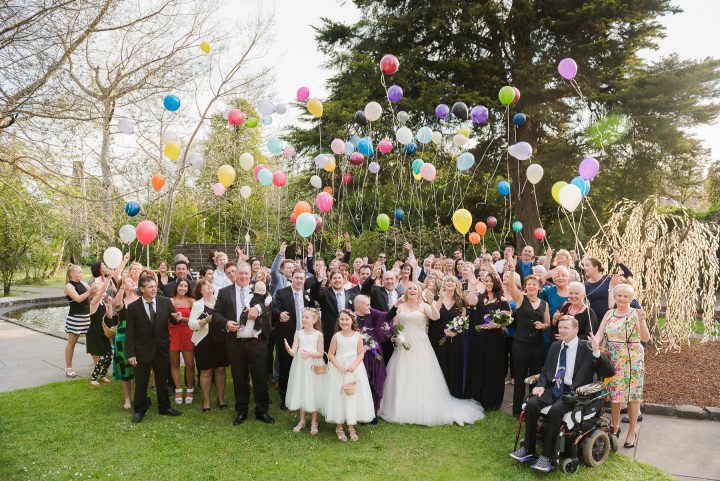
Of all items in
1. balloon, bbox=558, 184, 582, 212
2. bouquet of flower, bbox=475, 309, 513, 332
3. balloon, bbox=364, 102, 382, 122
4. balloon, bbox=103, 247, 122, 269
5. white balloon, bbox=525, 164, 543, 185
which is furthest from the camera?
balloon, bbox=364, 102, 382, 122

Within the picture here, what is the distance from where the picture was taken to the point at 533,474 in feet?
14.7

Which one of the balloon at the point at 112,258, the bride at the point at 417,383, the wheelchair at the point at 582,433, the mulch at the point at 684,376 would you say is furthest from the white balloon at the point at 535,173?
the balloon at the point at 112,258

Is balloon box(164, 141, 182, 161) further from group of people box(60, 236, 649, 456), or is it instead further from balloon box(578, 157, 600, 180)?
balloon box(578, 157, 600, 180)

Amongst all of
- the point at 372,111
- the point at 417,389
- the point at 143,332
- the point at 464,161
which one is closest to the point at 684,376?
the point at 417,389

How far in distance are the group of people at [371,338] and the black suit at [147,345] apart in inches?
0.5

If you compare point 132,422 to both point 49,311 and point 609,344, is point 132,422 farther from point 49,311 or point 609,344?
point 49,311

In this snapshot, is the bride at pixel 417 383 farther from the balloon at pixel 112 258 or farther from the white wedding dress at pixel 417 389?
the balloon at pixel 112 258

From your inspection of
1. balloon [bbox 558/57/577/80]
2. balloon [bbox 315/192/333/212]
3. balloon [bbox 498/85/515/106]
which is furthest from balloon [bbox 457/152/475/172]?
balloon [bbox 315/192/333/212]

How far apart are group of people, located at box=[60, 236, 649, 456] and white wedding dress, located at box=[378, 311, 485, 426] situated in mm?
12

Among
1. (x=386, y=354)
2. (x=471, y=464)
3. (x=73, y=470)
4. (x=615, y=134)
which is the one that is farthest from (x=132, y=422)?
(x=615, y=134)

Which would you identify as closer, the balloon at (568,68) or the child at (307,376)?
the child at (307,376)

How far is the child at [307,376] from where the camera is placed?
5.51m

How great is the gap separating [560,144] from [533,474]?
1165 centimetres

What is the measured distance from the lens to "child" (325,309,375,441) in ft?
17.5
